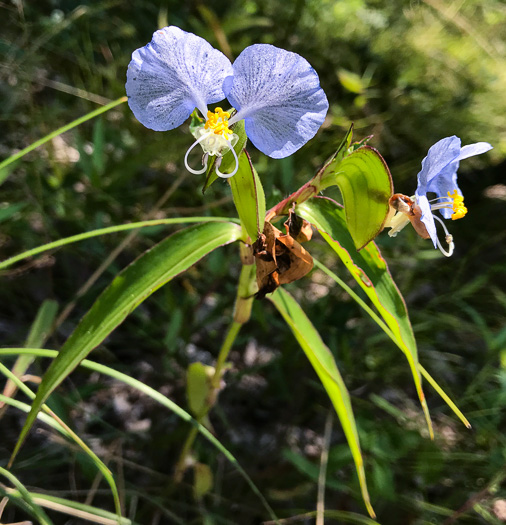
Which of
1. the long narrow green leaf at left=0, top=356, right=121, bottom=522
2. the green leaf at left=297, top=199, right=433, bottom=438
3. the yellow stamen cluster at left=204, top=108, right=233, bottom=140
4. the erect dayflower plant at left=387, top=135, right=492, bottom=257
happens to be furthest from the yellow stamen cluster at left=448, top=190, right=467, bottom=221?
the long narrow green leaf at left=0, top=356, right=121, bottom=522

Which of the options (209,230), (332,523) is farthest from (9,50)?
(332,523)

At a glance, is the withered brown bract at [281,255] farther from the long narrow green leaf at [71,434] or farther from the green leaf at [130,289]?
the long narrow green leaf at [71,434]

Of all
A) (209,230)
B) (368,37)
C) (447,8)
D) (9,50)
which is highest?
(447,8)

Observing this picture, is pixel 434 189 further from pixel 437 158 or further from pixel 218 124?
pixel 218 124

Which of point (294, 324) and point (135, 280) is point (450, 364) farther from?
point (135, 280)

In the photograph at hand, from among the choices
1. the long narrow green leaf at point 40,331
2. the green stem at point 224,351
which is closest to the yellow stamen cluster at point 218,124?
the green stem at point 224,351
